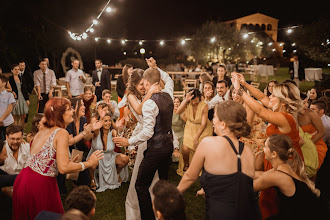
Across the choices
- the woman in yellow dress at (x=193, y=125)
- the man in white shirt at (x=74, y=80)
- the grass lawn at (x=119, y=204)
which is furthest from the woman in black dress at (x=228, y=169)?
the man in white shirt at (x=74, y=80)

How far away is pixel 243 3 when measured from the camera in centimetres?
4941

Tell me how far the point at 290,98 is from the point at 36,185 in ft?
8.54

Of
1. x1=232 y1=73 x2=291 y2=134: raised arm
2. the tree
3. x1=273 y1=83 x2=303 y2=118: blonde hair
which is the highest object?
the tree

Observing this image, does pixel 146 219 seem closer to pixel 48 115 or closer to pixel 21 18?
pixel 48 115

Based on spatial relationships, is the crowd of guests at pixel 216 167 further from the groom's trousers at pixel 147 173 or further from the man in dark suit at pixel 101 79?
the man in dark suit at pixel 101 79

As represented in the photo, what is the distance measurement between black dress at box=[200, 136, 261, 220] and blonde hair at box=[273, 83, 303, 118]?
4.30ft

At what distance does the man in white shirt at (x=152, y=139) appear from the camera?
8.41ft

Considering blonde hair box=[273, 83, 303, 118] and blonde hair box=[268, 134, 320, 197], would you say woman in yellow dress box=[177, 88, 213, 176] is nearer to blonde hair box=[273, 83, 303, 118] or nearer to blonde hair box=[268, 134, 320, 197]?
blonde hair box=[273, 83, 303, 118]

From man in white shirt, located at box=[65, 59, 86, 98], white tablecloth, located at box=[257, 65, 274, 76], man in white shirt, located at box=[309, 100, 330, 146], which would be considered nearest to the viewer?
man in white shirt, located at box=[309, 100, 330, 146]

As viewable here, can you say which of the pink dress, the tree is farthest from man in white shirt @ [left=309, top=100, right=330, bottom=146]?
the tree

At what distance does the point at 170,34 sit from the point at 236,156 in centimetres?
3724

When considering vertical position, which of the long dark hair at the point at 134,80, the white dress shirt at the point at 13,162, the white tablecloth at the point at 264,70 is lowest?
the white dress shirt at the point at 13,162

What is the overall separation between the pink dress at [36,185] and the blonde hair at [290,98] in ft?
7.48

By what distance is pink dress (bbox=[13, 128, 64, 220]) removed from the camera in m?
2.10
